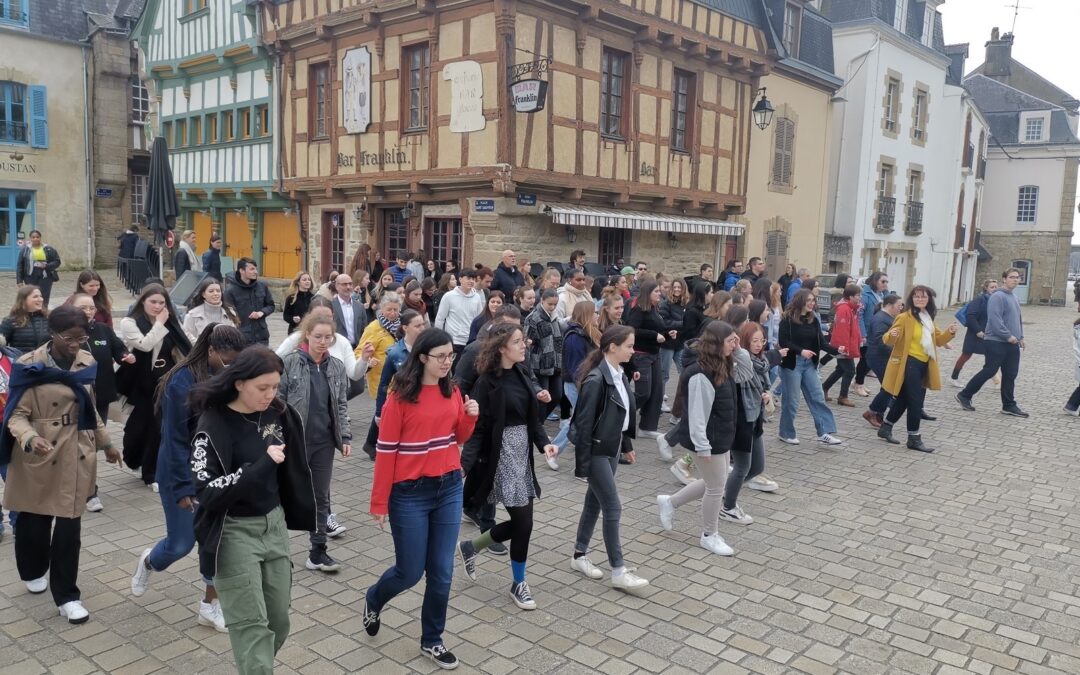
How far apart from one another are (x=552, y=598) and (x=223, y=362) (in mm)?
2275

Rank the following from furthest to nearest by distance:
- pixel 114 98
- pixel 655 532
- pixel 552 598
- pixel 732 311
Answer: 1. pixel 114 98
2. pixel 732 311
3. pixel 655 532
4. pixel 552 598

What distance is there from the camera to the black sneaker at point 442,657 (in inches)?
152

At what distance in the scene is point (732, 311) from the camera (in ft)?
20.8

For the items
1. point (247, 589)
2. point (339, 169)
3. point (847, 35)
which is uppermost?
point (847, 35)

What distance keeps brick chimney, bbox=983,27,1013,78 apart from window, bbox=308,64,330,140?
36.8 metres

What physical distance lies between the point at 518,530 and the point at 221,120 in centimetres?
1790

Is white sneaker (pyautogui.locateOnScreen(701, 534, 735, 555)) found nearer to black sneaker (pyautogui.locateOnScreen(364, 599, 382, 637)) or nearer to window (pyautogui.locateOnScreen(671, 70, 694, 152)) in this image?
Result: black sneaker (pyautogui.locateOnScreen(364, 599, 382, 637))

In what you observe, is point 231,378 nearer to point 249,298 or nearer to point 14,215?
point 249,298

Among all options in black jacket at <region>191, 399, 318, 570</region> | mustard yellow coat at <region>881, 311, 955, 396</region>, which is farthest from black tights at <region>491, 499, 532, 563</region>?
mustard yellow coat at <region>881, 311, 955, 396</region>

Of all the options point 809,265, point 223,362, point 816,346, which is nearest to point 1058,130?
point 809,265

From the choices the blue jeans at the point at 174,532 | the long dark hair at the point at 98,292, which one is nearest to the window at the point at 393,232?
the long dark hair at the point at 98,292

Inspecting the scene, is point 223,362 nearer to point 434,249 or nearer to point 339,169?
point 434,249

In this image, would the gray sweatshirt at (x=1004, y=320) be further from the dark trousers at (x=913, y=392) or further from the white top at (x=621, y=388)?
the white top at (x=621, y=388)

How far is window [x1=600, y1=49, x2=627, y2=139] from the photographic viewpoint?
1472 centimetres
